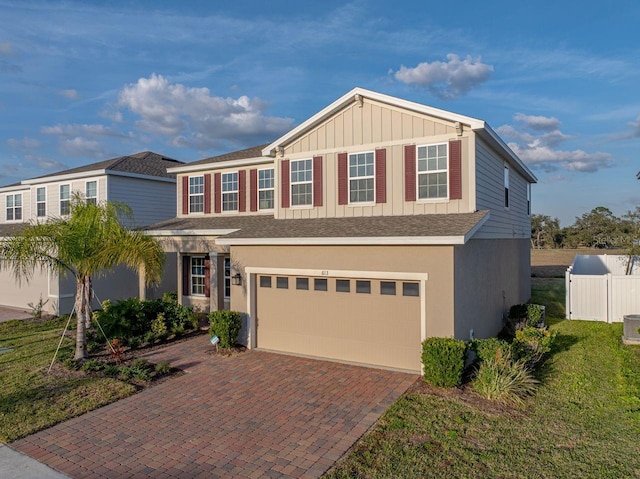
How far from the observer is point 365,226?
1059cm

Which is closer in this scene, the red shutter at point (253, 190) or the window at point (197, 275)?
the red shutter at point (253, 190)

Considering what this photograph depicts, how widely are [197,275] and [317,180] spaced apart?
22.1ft

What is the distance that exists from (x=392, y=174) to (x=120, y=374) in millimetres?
8134

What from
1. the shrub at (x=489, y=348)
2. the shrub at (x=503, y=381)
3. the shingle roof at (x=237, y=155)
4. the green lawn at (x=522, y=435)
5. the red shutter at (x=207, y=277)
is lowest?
the green lawn at (x=522, y=435)

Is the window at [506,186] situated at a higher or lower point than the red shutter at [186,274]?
higher

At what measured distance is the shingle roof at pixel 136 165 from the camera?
18.7 m

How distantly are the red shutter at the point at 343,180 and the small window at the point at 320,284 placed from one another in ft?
8.68

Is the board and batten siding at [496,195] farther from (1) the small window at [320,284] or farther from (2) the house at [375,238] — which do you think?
(1) the small window at [320,284]

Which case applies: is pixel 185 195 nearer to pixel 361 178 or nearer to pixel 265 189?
pixel 265 189

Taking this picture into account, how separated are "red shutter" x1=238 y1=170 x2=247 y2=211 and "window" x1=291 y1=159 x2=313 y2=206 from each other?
3234mm

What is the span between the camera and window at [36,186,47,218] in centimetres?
2008

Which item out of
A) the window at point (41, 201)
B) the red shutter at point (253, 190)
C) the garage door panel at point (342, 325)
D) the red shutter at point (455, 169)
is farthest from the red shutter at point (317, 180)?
the window at point (41, 201)

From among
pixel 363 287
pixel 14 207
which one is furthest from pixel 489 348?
pixel 14 207

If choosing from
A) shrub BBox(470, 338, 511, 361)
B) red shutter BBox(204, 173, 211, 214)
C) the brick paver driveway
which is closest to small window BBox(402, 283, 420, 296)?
shrub BBox(470, 338, 511, 361)
